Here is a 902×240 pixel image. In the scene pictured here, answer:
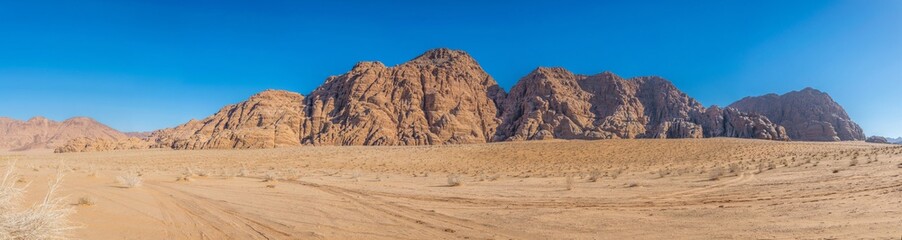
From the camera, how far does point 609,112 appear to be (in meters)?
89.1

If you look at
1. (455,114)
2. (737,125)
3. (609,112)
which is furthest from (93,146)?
(737,125)

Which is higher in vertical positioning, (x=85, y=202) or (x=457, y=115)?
(x=457, y=115)

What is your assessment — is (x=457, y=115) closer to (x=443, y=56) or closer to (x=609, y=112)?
(x=443, y=56)

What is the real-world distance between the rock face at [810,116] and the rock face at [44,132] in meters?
176

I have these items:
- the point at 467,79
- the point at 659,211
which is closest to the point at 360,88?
the point at 467,79

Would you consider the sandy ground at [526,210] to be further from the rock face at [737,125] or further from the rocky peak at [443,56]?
the rocky peak at [443,56]

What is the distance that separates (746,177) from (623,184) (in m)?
4.57

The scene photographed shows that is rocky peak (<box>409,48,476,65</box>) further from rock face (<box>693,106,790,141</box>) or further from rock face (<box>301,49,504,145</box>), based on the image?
rock face (<box>693,106,790,141</box>)

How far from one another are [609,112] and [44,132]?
162520mm

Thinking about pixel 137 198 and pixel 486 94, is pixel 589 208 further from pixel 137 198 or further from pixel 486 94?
pixel 486 94

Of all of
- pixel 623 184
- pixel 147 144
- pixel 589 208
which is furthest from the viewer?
pixel 147 144

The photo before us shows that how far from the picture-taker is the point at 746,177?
15.0 meters

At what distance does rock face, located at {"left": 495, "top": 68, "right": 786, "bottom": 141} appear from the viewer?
75188mm

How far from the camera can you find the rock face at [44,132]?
120m
